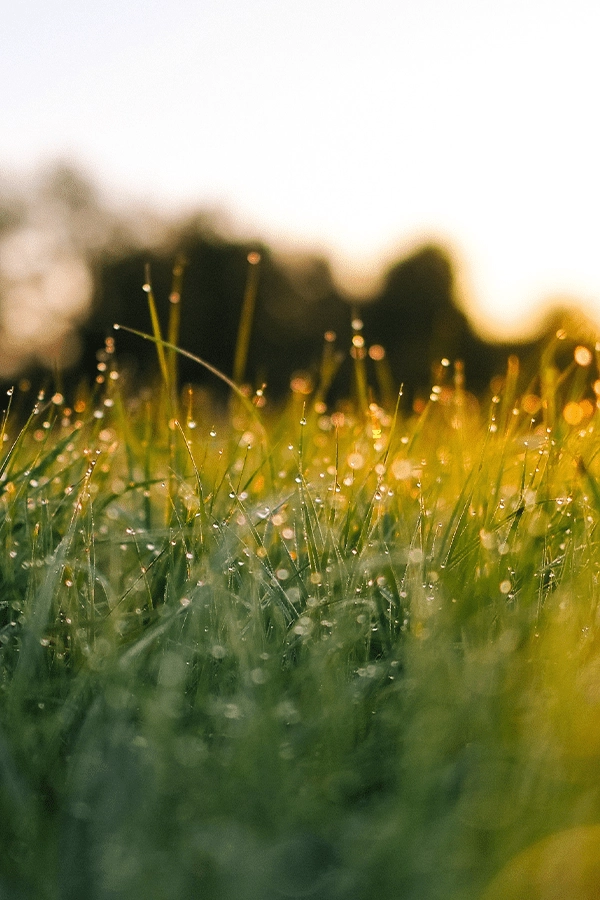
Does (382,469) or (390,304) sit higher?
(382,469)

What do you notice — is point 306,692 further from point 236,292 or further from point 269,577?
point 236,292

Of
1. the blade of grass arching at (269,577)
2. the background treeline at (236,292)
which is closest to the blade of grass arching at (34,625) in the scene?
the blade of grass arching at (269,577)

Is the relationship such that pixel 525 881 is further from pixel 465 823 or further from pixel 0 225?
pixel 0 225

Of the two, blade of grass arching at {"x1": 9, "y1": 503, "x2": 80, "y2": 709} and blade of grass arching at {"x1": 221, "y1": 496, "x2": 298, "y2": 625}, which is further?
blade of grass arching at {"x1": 221, "y1": 496, "x2": 298, "y2": 625}

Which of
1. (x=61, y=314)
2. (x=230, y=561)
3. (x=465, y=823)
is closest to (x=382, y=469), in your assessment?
(x=230, y=561)

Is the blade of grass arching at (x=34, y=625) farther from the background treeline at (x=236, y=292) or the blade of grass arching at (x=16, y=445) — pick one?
the background treeline at (x=236, y=292)

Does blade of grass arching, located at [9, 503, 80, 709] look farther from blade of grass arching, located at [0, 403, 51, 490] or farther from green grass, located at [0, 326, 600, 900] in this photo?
blade of grass arching, located at [0, 403, 51, 490]

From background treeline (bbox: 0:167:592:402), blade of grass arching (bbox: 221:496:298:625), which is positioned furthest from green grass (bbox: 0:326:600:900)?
background treeline (bbox: 0:167:592:402)

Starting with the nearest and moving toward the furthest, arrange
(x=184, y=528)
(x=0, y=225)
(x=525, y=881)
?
(x=525, y=881) < (x=184, y=528) < (x=0, y=225)
